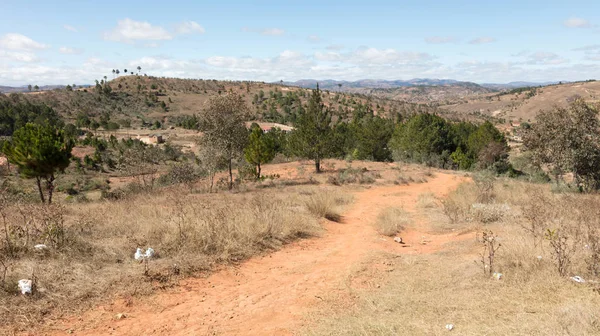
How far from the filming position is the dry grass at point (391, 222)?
9.30m

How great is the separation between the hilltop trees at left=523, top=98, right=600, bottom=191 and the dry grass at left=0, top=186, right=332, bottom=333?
13001 mm

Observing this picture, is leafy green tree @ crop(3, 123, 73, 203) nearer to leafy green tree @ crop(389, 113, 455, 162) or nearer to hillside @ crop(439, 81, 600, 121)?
leafy green tree @ crop(389, 113, 455, 162)

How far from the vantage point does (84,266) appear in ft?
18.7

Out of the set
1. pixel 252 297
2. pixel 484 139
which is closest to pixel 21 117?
pixel 484 139

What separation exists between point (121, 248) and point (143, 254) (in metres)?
0.51

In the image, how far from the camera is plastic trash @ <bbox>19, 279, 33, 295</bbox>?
476cm

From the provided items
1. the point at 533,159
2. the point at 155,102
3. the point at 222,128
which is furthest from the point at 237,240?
the point at 155,102

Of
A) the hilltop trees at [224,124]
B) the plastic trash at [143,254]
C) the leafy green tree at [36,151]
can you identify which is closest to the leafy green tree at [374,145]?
the hilltop trees at [224,124]

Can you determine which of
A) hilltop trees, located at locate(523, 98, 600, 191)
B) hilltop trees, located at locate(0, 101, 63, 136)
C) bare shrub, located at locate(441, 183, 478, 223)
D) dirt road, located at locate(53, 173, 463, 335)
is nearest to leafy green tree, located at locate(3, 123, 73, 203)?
dirt road, located at locate(53, 173, 463, 335)

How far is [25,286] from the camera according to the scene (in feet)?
15.8

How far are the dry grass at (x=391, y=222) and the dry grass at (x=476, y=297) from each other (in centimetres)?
207

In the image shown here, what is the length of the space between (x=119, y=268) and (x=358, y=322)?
412 cm

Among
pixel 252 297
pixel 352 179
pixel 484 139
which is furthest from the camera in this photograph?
pixel 484 139

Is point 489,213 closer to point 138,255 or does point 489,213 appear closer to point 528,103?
point 138,255
